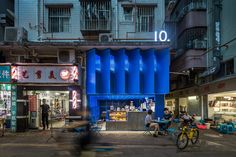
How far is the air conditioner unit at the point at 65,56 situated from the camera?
19969 mm

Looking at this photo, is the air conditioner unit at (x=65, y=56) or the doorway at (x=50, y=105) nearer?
the air conditioner unit at (x=65, y=56)

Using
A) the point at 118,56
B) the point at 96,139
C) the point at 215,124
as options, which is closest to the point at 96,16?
the point at 118,56

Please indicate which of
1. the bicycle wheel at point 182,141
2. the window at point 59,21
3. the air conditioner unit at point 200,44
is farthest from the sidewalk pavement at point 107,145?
the air conditioner unit at point 200,44

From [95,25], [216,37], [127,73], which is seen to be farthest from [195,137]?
[95,25]

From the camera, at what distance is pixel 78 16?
24.3 meters

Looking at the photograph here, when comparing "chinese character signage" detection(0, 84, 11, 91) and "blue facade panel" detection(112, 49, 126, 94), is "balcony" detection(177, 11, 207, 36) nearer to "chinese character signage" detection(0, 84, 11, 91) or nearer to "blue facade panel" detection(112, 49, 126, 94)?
"blue facade panel" detection(112, 49, 126, 94)

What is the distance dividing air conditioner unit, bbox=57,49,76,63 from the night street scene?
0.06 m

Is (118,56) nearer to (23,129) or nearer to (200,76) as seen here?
(23,129)

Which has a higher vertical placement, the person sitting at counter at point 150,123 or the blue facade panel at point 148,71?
the blue facade panel at point 148,71

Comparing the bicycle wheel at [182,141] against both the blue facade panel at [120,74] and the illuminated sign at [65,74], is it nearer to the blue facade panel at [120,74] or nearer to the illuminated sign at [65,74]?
the blue facade panel at [120,74]

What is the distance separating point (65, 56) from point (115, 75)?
319 centimetres

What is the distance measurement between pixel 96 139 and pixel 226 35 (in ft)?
52.0

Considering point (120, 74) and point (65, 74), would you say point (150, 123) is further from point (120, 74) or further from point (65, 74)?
point (65, 74)

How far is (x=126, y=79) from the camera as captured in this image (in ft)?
67.8
